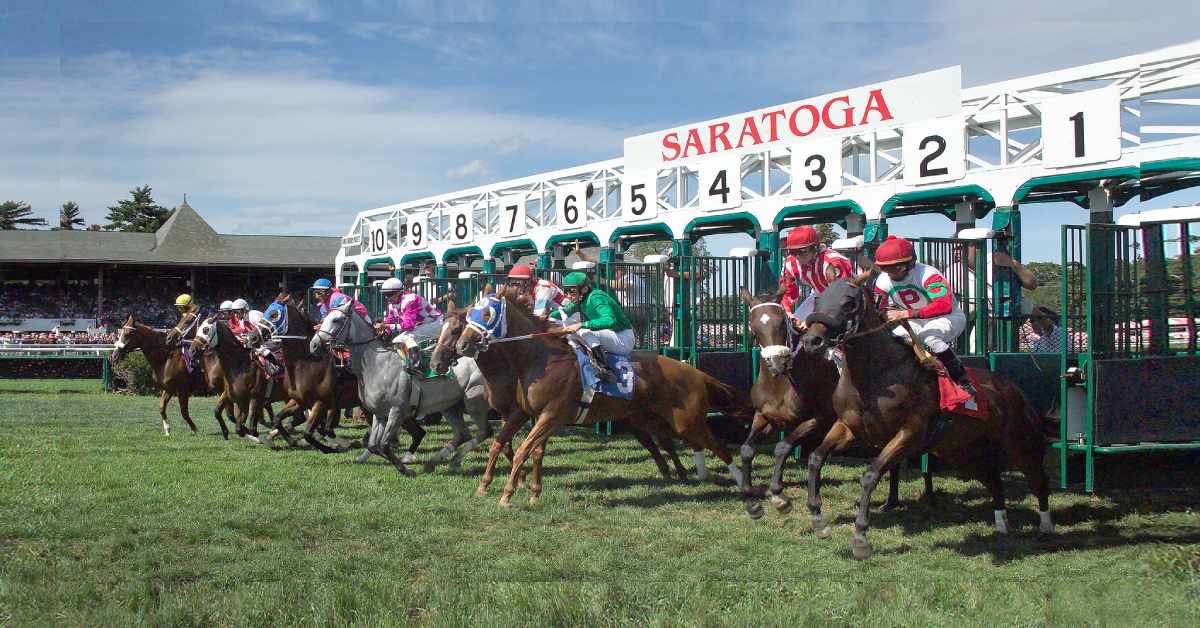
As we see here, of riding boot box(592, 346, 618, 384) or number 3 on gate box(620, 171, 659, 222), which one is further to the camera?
number 3 on gate box(620, 171, 659, 222)

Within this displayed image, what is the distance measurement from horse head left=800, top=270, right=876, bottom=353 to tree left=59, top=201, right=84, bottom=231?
12.6ft

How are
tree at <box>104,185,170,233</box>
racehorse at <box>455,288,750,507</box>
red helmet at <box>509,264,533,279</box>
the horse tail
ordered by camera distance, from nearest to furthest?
tree at <box>104,185,170,233</box> < racehorse at <box>455,288,750,507</box> < the horse tail < red helmet at <box>509,264,533,279</box>

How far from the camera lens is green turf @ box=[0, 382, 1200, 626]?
14.1 feet

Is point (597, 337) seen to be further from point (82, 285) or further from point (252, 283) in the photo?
point (82, 285)

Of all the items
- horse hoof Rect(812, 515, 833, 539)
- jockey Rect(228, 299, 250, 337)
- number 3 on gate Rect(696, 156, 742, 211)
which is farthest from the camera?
jockey Rect(228, 299, 250, 337)

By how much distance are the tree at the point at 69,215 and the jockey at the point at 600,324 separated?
3.63 meters

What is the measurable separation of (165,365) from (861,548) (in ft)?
32.3

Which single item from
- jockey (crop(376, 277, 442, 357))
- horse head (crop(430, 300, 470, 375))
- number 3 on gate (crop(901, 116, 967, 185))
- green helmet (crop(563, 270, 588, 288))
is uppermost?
number 3 on gate (crop(901, 116, 967, 185))

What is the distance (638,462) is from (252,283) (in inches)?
246

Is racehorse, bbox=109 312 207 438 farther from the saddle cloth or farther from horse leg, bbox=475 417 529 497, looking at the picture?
the saddle cloth

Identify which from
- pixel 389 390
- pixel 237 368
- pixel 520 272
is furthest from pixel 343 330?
pixel 237 368

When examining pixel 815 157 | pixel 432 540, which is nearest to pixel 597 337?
pixel 432 540

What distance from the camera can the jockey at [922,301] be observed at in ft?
19.4

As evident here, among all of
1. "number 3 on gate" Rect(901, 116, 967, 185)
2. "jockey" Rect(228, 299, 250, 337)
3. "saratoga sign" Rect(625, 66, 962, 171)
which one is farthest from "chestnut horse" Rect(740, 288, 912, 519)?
"jockey" Rect(228, 299, 250, 337)
